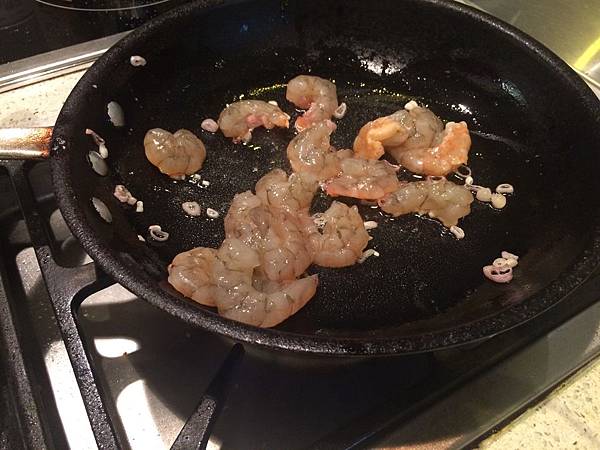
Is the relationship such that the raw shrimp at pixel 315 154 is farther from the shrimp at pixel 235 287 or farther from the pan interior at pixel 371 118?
the shrimp at pixel 235 287

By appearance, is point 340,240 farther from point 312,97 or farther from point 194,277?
point 312,97

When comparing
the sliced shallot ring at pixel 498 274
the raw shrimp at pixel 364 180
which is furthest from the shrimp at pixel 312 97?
the sliced shallot ring at pixel 498 274

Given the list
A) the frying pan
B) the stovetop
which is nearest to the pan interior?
the frying pan

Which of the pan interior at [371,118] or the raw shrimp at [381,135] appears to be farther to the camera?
the raw shrimp at [381,135]

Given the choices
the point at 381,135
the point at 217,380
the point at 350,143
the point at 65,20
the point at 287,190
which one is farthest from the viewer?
the point at 65,20

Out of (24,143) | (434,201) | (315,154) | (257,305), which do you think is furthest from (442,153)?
(24,143)

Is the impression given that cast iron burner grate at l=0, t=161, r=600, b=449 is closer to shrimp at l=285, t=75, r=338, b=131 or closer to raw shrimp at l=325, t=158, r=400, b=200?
raw shrimp at l=325, t=158, r=400, b=200

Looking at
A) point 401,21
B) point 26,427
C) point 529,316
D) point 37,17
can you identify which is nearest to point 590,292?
point 529,316
